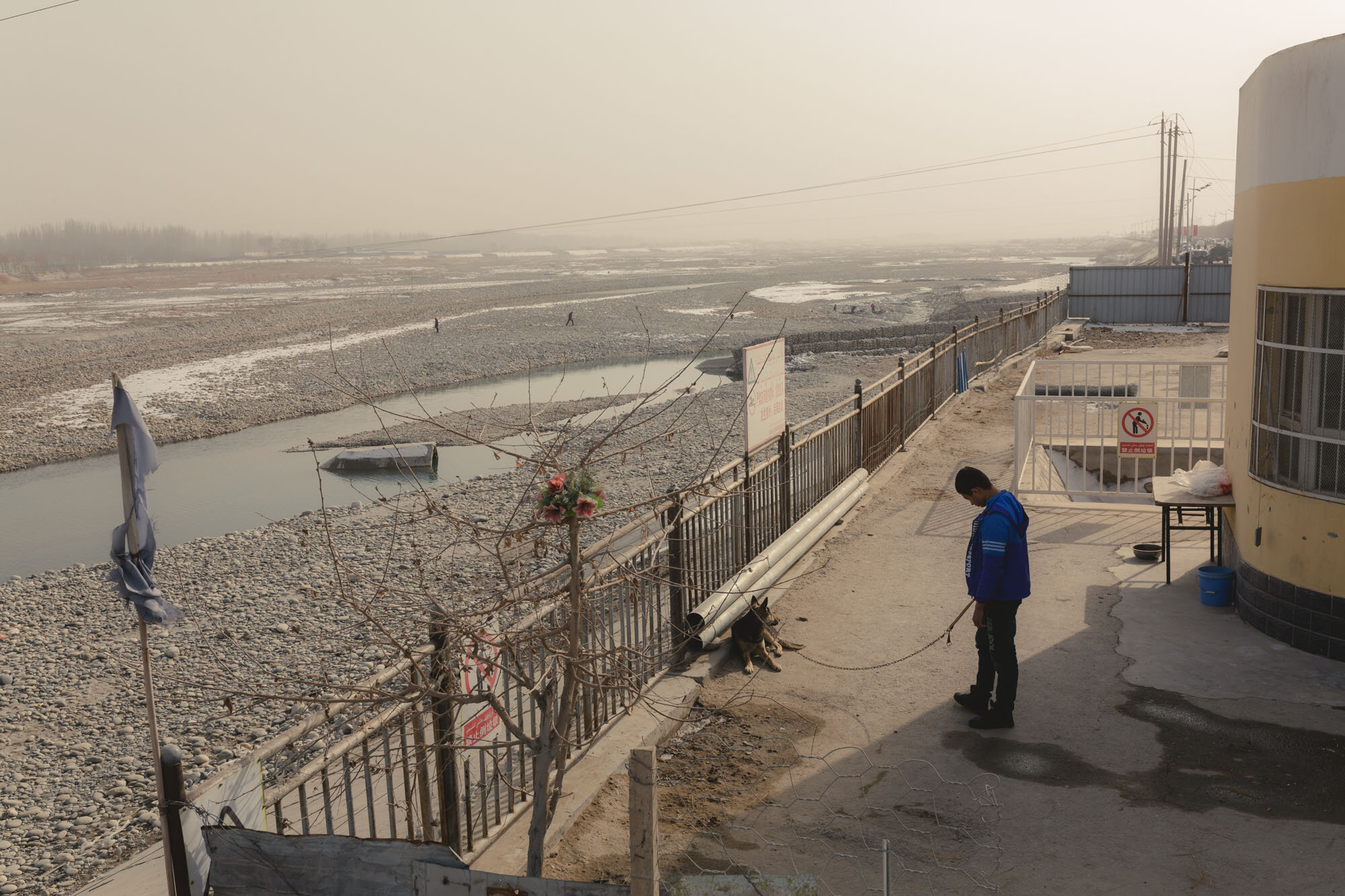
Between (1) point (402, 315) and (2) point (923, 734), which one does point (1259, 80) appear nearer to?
(2) point (923, 734)

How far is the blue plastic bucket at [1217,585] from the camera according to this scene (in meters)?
8.83

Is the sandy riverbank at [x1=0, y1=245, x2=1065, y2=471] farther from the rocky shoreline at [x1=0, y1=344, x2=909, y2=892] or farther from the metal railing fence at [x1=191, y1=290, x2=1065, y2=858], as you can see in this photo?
the rocky shoreline at [x1=0, y1=344, x2=909, y2=892]

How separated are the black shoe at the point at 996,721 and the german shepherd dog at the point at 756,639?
1665 millimetres

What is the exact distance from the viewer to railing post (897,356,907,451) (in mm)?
16000

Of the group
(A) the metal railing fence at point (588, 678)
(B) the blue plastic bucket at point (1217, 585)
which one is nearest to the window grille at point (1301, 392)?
(B) the blue plastic bucket at point (1217, 585)

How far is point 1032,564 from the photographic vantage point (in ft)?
34.2

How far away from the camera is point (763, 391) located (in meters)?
9.77

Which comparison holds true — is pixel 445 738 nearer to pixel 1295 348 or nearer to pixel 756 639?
pixel 756 639

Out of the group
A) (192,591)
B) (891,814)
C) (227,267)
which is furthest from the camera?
(227,267)

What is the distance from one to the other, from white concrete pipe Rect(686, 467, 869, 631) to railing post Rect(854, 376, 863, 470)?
248 mm

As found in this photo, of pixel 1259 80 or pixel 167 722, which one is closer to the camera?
pixel 1259 80

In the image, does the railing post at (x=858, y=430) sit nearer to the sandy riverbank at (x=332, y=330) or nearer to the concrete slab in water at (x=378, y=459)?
the sandy riverbank at (x=332, y=330)

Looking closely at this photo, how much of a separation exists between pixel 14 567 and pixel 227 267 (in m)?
182

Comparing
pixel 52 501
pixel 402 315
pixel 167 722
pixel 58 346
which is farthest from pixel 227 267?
pixel 167 722
